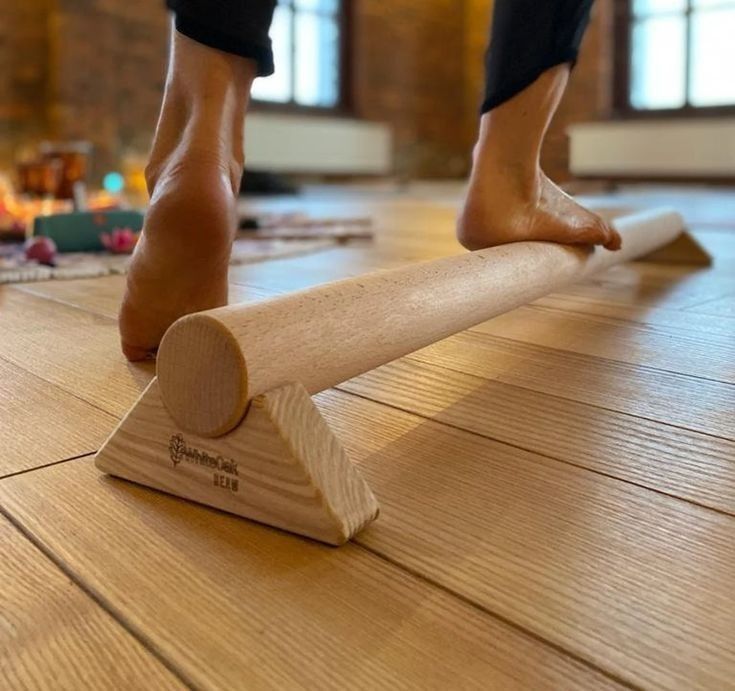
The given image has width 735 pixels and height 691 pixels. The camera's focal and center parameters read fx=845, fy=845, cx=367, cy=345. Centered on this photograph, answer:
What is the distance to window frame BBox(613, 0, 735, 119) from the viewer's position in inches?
235

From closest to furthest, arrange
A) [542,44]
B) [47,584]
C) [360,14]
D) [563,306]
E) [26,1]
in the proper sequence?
[47,584] → [542,44] → [563,306] → [26,1] → [360,14]

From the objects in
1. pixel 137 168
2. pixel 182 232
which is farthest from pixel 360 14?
pixel 182 232

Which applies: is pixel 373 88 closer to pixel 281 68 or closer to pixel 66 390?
pixel 281 68

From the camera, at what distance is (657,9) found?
19.7 feet

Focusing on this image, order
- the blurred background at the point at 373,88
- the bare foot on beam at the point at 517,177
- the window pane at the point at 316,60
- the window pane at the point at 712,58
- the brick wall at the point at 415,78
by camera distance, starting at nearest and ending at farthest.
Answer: the bare foot on beam at the point at 517,177 < the blurred background at the point at 373,88 < the window pane at the point at 712,58 < the window pane at the point at 316,60 < the brick wall at the point at 415,78

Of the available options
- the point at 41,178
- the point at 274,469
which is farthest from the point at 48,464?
the point at 41,178

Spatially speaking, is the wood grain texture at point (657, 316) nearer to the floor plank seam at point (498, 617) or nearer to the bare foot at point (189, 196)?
the bare foot at point (189, 196)

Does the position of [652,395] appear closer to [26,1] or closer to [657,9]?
[26,1]

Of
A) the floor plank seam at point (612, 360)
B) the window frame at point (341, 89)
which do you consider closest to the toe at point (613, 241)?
the floor plank seam at point (612, 360)

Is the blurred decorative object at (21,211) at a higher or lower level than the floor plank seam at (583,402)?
higher

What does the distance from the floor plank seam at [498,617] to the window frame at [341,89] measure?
589 cm

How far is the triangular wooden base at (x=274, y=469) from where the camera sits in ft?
1.55

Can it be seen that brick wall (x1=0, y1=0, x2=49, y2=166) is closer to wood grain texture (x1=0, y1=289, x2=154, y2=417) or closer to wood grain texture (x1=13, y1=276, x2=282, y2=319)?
wood grain texture (x1=13, y1=276, x2=282, y2=319)

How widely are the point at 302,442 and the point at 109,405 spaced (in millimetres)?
306
